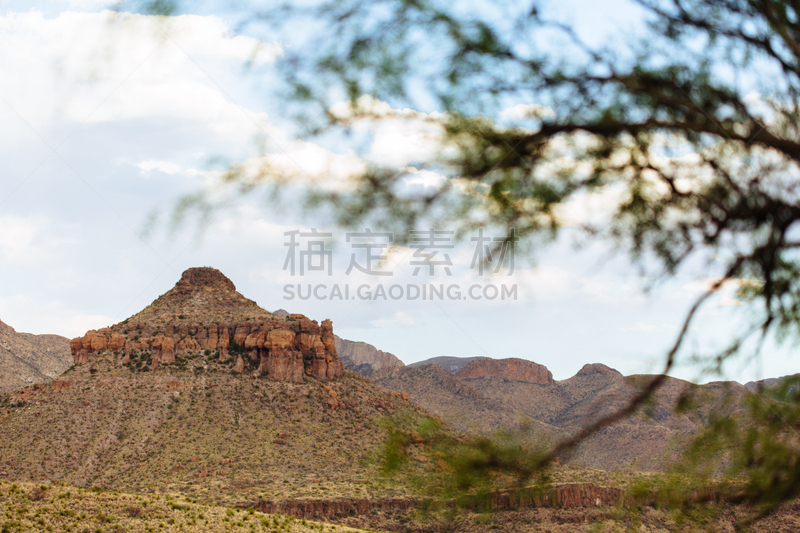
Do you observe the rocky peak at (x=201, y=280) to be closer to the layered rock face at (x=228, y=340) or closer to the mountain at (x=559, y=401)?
the layered rock face at (x=228, y=340)

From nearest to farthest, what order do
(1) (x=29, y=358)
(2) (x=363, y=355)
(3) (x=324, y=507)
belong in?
(3) (x=324, y=507), (1) (x=29, y=358), (2) (x=363, y=355)

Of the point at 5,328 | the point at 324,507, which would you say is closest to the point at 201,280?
the point at 324,507

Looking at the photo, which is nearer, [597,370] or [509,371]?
[597,370]

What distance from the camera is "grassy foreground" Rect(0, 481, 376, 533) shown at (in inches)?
891

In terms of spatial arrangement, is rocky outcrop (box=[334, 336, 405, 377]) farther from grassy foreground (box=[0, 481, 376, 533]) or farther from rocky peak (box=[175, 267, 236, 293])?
grassy foreground (box=[0, 481, 376, 533])

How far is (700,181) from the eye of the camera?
501cm

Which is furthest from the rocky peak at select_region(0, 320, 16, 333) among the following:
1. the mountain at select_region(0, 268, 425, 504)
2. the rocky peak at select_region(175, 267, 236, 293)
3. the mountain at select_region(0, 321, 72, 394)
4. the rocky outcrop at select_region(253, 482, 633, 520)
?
the rocky outcrop at select_region(253, 482, 633, 520)

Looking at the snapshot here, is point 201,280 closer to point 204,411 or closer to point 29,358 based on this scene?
point 204,411

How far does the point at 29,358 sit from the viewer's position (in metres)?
89.0

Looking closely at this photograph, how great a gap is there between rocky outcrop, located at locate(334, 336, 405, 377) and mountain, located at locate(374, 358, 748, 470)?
1688 inches

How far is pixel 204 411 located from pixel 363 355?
414ft

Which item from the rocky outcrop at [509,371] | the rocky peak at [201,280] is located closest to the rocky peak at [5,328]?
the rocky peak at [201,280]

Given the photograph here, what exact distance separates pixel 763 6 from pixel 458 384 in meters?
105

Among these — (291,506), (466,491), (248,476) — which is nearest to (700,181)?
(466,491)
